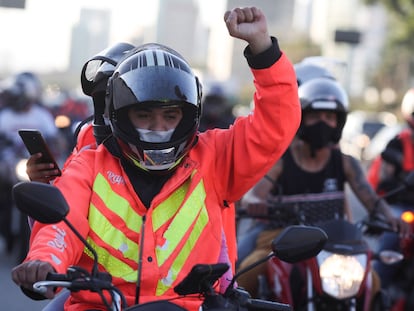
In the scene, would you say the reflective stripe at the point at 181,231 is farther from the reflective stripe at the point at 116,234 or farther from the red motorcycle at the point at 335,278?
the red motorcycle at the point at 335,278

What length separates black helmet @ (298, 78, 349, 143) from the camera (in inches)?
278

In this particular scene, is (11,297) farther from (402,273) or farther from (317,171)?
(317,171)

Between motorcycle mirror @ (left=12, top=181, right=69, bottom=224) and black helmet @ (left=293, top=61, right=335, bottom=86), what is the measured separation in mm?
4232

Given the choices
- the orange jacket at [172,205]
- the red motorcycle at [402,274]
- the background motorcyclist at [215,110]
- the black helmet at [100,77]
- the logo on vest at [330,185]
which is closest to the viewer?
the orange jacket at [172,205]

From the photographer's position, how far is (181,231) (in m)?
4.35

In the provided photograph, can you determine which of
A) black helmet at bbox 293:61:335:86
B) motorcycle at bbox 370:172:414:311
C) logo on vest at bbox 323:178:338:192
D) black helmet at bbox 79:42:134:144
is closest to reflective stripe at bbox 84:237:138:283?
black helmet at bbox 79:42:134:144

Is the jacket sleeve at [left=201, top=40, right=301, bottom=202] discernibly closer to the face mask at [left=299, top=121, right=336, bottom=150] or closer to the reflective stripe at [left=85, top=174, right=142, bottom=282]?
the reflective stripe at [left=85, top=174, right=142, bottom=282]

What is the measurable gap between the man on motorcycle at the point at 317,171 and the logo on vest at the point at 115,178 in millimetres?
2321

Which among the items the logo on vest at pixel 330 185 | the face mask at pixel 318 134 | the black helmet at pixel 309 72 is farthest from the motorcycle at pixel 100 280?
the black helmet at pixel 309 72

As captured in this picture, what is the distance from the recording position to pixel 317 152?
7.30 metres

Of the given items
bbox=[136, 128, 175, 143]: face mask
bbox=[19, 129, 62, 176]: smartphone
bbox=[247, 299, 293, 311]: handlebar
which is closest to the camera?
bbox=[247, 299, 293, 311]: handlebar

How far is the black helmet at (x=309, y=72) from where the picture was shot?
794 centimetres

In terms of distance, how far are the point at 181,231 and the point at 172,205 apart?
143 millimetres

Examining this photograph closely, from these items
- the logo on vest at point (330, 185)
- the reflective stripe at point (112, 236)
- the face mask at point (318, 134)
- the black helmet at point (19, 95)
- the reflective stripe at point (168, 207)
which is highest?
the reflective stripe at point (168, 207)
